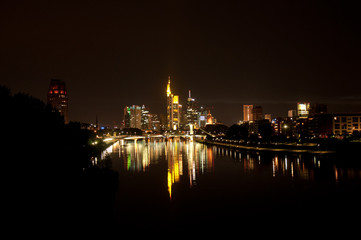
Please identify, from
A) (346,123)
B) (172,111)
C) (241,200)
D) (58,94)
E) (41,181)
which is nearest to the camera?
(41,181)

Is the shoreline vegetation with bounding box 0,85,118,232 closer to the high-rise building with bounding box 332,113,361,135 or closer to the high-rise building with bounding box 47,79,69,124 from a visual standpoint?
the high-rise building with bounding box 332,113,361,135

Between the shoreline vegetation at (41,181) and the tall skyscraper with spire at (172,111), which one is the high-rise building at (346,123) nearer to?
the shoreline vegetation at (41,181)

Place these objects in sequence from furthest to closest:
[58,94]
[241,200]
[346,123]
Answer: [58,94], [346,123], [241,200]

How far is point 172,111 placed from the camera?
15900 cm

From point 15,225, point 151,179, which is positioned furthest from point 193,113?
point 15,225

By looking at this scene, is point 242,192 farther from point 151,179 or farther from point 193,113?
point 193,113

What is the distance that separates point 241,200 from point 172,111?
481 feet

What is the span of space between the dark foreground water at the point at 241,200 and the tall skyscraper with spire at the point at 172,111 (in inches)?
5325

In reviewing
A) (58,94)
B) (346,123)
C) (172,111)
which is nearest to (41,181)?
(346,123)

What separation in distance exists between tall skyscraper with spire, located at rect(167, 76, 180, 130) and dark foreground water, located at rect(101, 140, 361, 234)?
444 ft

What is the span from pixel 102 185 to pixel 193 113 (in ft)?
517

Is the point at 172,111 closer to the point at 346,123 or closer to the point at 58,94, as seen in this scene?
the point at 58,94

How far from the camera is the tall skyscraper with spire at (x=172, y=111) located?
513ft

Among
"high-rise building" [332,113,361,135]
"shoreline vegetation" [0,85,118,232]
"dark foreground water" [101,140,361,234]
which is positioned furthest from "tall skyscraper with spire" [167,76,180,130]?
"shoreline vegetation" [0,85,118,232]
